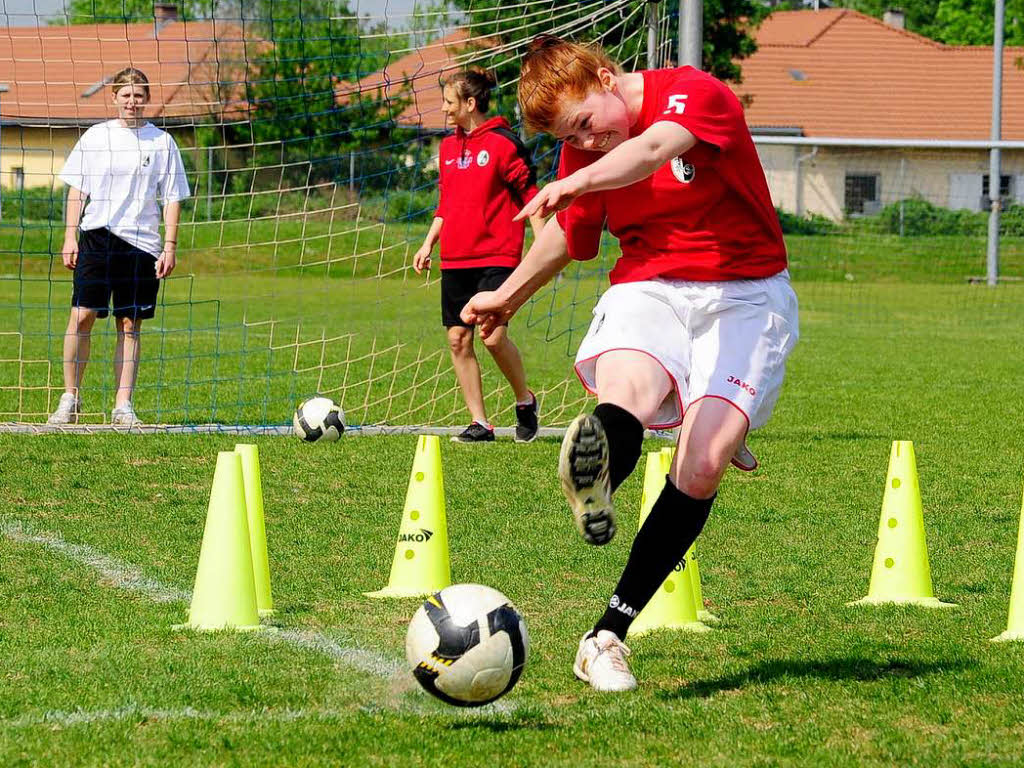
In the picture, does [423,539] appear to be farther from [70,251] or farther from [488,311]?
[70,251]

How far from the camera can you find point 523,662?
155 inches

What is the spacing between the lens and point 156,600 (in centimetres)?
518

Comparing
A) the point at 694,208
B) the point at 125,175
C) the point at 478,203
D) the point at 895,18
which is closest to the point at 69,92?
the point at 125,175

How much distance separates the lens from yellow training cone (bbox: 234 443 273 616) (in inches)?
201

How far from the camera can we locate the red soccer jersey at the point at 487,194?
30.2 feet

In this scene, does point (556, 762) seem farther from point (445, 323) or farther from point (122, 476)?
point (445, 323)

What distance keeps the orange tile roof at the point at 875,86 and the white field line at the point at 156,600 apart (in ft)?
136

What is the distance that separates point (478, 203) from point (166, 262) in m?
2.06

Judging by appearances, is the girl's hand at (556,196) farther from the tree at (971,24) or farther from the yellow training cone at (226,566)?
the tree at (971,24)

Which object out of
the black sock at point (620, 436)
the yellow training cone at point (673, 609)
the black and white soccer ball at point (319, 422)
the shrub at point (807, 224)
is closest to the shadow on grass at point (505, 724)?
the black sock at point (620, 436)

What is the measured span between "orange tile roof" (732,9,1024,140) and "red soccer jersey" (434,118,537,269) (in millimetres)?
37669

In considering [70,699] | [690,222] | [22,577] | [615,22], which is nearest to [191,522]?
[22,577]

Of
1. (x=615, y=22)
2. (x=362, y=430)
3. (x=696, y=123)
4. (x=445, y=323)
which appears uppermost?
(x=615, y=22)

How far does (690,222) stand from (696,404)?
1.81ft
